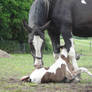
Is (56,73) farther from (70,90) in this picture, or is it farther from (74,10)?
(74,10)

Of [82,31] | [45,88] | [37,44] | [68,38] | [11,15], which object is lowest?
[45,88]

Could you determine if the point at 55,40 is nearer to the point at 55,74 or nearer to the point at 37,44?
the point at 37,44

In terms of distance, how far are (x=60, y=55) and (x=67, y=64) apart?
0.33m

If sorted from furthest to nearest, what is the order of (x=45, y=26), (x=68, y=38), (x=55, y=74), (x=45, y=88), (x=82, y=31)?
(x=82, y=31)
(x=68, y=38)
(x=45, y=26)
(x=55, y=74)
(x=45, y=88)

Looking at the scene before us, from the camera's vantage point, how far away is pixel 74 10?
8.04m

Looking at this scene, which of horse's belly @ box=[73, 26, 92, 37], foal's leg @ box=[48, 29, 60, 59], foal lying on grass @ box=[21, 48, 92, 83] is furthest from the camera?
foal's leg @ box=[48, 29, 60, 59]

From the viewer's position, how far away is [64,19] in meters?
7.78

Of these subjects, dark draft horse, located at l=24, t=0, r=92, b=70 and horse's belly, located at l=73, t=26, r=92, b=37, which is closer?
dark draft horse, located at l=24, t=0, r=92, b=70

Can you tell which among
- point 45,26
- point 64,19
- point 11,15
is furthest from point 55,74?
point 11,15

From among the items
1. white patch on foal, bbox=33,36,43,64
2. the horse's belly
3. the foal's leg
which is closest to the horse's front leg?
the horse's belly

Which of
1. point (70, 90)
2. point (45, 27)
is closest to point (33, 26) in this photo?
point (45, 27)

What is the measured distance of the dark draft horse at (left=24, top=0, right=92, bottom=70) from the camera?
25.4 feet

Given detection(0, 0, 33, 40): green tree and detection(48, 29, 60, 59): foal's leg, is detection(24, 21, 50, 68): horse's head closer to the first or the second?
detection(48, 29, 60, 59): foal's leg

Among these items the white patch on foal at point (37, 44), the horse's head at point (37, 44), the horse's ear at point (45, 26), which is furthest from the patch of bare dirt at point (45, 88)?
the horse's ear at point (45, 26)
